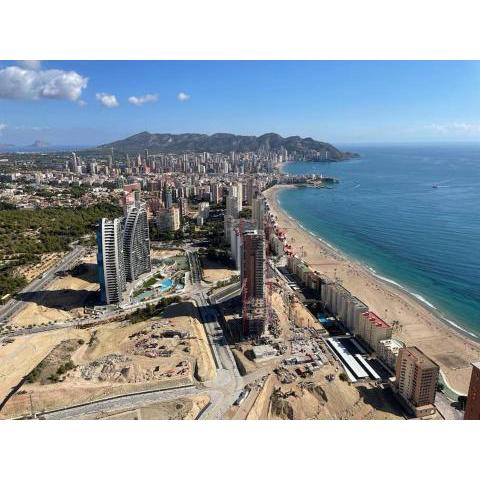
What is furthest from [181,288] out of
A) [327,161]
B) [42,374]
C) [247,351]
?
[327,161]

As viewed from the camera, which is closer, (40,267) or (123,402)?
(123,402)

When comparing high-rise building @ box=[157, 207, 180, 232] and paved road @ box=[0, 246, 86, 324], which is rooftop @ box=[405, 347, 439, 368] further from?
high-rise building @ box=[157, 207, 180, 232]

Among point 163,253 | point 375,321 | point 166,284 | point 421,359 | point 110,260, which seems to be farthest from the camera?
point 163,253

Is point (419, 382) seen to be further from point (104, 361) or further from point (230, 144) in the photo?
point (230, 144)

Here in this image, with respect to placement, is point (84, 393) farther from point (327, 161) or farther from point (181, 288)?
point (327, 161)

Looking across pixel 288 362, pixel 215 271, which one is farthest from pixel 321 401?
pixel 215 271

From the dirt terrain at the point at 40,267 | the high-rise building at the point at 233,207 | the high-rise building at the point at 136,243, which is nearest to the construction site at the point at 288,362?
the high-rise building at the point at 136,243
